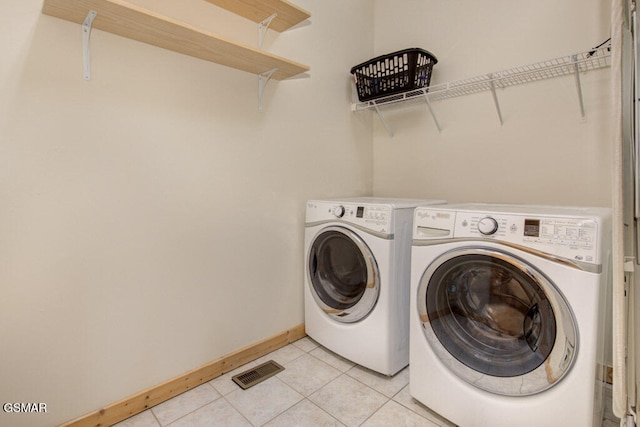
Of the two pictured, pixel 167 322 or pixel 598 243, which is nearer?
pixel 598 243

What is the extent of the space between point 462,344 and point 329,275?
850mm

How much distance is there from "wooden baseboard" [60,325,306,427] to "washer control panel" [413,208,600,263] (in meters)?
1.20

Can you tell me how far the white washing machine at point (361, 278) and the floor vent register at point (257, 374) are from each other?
329 mm

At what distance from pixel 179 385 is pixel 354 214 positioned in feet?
4.08

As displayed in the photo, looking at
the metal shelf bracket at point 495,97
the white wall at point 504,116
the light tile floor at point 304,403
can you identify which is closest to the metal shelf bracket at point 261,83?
the white wall at point 504,116

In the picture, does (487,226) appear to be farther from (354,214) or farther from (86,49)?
(86,49)

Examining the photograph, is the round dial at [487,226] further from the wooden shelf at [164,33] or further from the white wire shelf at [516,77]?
the wooden shelf at [164,33]

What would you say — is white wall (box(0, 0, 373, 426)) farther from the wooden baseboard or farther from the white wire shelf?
the white wire shelf

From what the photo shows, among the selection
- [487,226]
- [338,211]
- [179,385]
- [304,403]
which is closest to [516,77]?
[487,226]

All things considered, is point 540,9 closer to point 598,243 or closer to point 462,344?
point 598,243

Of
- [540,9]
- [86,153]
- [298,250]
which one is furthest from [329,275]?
[540,9]

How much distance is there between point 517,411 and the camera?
3.70 ft

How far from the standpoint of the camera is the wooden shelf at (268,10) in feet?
5.21

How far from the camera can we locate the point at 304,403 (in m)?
1.50
